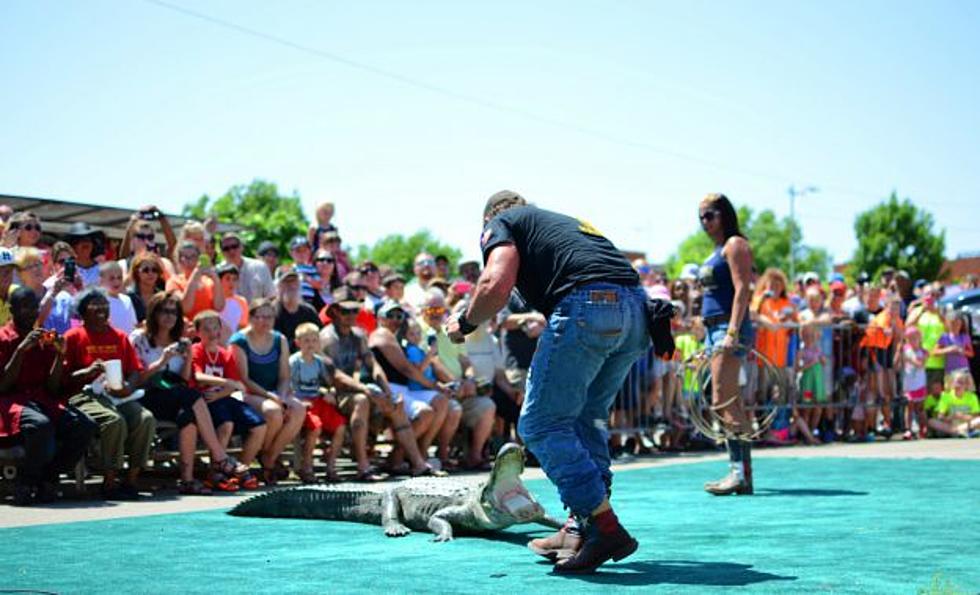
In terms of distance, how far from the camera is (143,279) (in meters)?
11.4

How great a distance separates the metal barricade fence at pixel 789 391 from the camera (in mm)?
14891

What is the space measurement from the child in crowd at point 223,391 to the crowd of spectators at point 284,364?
2 centimetres

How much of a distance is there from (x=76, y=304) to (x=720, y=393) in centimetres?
507

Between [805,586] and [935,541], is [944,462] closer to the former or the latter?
[935,541]

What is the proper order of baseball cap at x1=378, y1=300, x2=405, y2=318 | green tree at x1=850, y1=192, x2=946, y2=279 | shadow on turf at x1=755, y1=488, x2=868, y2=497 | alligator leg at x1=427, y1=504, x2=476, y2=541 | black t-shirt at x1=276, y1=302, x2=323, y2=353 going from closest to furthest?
alligator leg at x1=427, y1=504, x2=476, y2=541, shadow on turf at x1=755, y1=488, x2=868, y2=497, black t-shirt at x1=276, y1=302, x2=323, y2=353, baseball cap at x1=378, y1=300, x2=405, y2=318, green tree at x1=850, y1=192, x2=946, y2=279

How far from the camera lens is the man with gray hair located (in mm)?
5727

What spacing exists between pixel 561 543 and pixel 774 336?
34.4ft

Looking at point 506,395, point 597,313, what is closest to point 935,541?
point 597,313

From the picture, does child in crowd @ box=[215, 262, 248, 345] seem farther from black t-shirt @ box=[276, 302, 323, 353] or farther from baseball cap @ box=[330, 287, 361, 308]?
baseball cap @ box=[330, 287, 361, 308]

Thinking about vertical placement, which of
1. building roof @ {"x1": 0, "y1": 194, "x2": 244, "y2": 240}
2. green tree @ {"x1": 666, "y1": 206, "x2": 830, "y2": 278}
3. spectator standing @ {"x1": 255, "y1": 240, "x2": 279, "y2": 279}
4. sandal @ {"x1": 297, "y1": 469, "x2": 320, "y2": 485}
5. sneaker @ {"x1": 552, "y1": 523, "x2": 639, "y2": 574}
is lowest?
sneaker @ {"x1": 552, "y1": 523, "x2": 639, "y2": 574}

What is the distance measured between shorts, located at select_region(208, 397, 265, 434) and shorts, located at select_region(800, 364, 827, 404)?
8374 mm

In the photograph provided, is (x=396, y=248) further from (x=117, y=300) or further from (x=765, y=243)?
(x=117, y=300)

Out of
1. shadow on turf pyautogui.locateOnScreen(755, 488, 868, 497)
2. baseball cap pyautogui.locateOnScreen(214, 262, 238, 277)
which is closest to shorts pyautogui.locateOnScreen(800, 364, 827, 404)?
shadow on turf pyautogui.locateOnScreen(755, 488, 868, 497)

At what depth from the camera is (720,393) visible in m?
9.41
